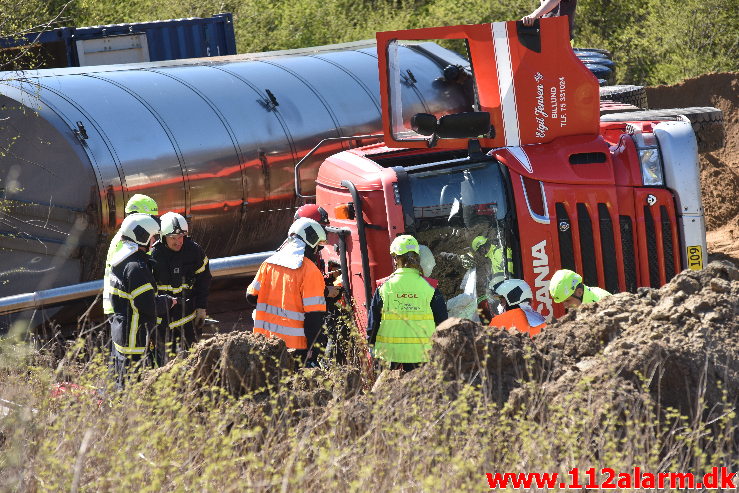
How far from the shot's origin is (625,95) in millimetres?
12461

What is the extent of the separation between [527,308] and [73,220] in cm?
445

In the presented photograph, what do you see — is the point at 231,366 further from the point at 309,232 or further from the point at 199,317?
the point at 199,317

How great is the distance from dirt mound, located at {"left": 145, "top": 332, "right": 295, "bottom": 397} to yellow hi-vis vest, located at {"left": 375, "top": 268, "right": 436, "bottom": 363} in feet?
2.60

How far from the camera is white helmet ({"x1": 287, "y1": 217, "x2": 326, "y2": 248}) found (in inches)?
312

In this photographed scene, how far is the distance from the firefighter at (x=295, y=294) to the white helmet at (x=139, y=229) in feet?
2.74

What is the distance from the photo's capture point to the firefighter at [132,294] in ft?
25.5

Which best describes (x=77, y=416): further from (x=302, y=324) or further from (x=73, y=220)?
(x=73, y=220)

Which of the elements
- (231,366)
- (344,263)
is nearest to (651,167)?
(344,263)

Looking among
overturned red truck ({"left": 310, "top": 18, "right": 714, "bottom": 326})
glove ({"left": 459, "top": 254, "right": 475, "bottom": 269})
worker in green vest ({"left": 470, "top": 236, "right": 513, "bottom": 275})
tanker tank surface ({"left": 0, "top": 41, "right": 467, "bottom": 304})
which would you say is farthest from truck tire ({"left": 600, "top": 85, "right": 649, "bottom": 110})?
glove ({"left": 459, "top": 254, "right": 475, "bottom": 269})

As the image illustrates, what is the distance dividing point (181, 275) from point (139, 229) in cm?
78

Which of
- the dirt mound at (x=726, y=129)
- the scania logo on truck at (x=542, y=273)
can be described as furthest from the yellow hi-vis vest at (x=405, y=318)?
the dirt mound at (x=726, y=129)

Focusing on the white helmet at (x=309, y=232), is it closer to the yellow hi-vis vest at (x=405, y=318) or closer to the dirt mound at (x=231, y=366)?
the yellow hi-vis vest at (x=405, y=318)

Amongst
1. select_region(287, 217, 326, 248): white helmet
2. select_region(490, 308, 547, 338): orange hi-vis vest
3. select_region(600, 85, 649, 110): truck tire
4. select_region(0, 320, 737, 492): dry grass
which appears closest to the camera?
select_region(0, 320, 737, 492): dry grass

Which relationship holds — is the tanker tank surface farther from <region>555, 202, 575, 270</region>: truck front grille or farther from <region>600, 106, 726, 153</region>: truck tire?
<region>555, 202, 575, 270</region>: truck front grille
